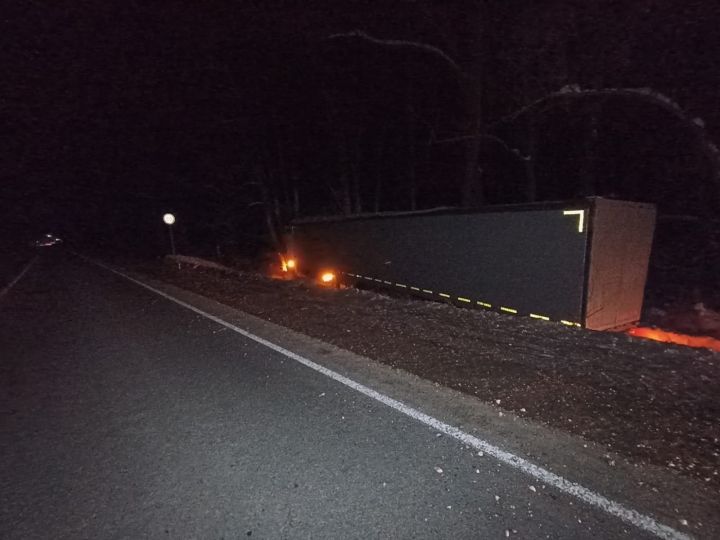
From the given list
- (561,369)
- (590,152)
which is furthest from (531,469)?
(590,152)

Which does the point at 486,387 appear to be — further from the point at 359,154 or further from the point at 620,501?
the point at 359,154

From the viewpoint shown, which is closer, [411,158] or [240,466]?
[240,466]

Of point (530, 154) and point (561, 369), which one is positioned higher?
point (530, 154)

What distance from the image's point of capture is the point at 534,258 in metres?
8.88

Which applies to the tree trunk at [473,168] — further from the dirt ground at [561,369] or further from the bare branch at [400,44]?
the dirt ground at [561,369]

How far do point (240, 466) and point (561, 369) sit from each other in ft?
13.1

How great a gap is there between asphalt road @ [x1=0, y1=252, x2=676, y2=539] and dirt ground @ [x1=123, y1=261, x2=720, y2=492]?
1.10 metres

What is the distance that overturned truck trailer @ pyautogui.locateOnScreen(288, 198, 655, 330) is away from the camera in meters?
8.05

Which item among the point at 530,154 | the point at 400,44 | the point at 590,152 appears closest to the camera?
the point at 400,44

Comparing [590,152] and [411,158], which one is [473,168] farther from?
[411,158]

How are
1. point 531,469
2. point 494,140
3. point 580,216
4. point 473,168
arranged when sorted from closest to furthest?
point 531,469
point 580,216
point 473,168
point 494,140

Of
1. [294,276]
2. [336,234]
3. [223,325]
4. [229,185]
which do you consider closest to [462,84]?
[336,234]

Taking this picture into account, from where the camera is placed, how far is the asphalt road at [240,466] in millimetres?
2605

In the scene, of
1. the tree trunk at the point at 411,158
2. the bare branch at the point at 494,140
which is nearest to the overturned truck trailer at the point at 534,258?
the bare branch at the point at 494,140
